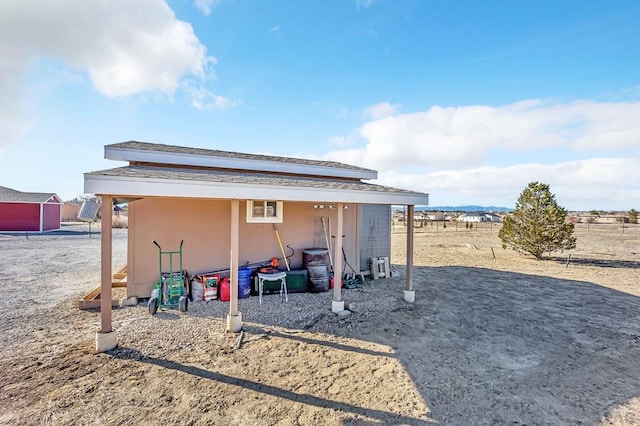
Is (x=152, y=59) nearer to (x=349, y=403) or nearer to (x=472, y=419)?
(x=349, y=403)

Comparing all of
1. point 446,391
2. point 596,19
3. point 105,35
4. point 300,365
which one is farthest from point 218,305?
point 596,19

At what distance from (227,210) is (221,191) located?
2.57m

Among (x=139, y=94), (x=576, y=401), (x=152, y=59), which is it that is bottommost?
Result: (x=576, y=401)

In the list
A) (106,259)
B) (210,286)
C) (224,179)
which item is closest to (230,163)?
(224,179)

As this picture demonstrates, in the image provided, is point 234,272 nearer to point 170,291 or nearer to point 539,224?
point 170,291

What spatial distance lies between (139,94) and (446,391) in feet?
38.2

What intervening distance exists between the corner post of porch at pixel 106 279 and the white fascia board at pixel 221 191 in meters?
→ 0.35

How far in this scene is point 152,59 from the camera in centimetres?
841

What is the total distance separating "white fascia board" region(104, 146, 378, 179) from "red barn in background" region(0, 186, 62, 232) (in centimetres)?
2446

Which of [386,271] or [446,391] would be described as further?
[386,271]

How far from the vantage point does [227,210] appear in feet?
22.5

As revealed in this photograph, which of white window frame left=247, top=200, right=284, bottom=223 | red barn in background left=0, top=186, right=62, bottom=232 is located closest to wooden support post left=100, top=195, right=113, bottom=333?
white window frame left=247, top=200, right=284, bottom=223

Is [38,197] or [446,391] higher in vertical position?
[38,197]

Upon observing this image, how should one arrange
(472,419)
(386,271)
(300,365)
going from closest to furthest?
(472,419), (300,365), (386,271)
